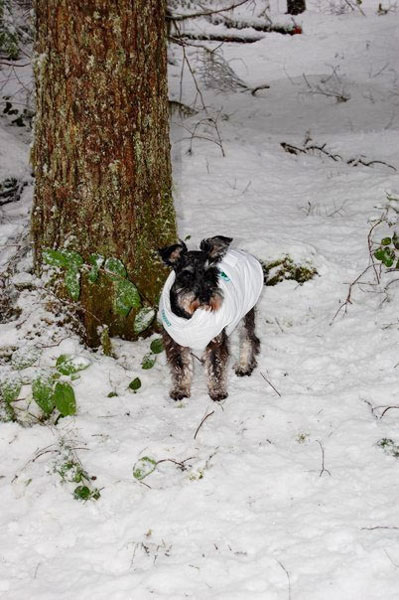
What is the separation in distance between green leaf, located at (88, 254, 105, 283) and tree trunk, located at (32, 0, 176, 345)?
13cm

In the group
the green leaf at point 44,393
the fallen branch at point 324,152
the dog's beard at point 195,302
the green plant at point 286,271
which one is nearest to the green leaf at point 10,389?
the green leaf at point 44,393

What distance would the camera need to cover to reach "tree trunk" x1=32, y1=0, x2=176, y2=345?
4.02 m

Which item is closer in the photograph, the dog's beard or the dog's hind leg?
the dog's beard

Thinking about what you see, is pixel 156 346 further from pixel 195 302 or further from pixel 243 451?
pixel 243 451

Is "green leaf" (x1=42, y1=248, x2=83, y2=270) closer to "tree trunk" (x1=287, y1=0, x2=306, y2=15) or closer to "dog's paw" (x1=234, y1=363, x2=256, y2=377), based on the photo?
"dog's paw" (x1=234, y1=363, x2=256, y2=377)

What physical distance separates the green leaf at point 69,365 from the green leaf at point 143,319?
62 centimetres

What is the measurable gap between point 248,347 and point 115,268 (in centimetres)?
133

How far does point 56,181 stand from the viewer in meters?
4.44

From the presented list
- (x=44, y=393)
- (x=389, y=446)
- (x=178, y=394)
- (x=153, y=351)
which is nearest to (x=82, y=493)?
(x=44, y=393)

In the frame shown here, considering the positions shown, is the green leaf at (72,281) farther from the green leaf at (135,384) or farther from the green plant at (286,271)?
the green plant at (286,271)

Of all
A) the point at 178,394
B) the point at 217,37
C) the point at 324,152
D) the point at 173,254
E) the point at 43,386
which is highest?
the point at 217,37

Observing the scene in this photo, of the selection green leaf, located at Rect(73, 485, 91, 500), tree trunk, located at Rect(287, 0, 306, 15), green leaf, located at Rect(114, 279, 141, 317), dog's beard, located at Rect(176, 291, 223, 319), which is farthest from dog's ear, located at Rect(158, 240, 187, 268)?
tree trunk, located at Rect(287, 0, 306, 15)

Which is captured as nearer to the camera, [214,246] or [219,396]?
[214,246]

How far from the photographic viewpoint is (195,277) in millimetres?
4180
